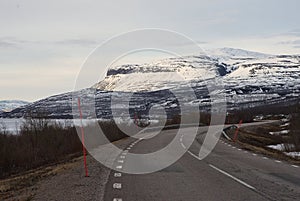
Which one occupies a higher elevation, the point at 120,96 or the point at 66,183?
the point at 120,96

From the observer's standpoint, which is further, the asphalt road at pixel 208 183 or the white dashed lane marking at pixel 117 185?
the white dashed lane marking at pixel 117 185

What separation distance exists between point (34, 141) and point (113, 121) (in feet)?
35.0

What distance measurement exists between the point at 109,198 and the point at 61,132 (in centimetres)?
2667

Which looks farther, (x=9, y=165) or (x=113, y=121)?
(x=113, y=121)

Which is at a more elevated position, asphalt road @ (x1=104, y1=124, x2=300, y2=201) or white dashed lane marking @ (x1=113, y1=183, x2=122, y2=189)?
white dashed lane marking @ (x1=113, y1=183, x2=122, y2=189)

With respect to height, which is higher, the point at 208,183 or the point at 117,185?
the point at 117,185

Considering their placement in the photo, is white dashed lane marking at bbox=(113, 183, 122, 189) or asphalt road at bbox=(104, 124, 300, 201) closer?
asphalt road at bbox=(104, 124, 300, 201)

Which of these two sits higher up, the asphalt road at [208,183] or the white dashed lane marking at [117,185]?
the white dashed lane marking at [117,185]

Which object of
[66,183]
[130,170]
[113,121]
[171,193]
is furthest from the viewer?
[113,121]

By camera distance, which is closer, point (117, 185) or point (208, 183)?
point (117, 185)

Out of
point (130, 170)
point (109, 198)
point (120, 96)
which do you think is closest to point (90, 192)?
point (109, 198)

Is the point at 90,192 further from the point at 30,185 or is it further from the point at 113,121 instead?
the point at 113,121

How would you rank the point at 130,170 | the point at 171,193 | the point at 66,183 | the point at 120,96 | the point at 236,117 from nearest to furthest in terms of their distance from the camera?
1. the point at 171,193
2. the point at 66,183
3. the point at 130,170
4. the point at 120,96
5. the point at 236,117

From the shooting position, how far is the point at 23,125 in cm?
3619
